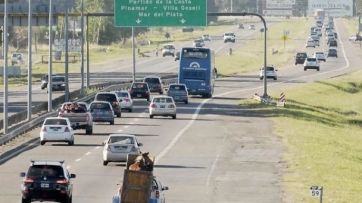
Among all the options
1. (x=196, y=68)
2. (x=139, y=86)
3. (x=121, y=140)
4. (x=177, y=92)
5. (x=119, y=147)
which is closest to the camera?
(x=119, y=147)

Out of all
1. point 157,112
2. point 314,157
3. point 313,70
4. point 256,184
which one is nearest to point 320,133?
point 157,112

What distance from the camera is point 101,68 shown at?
163 meters

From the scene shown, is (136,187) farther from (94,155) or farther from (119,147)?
A: (94,155)

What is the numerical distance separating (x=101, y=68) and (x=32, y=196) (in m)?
130

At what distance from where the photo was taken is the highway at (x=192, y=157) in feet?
130

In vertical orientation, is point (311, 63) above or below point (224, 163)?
above

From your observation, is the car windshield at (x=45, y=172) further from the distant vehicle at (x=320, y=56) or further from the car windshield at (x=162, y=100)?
the distant vehicle at (x=320, y=56)

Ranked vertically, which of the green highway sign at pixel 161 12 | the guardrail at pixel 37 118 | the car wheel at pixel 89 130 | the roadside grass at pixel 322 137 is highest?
the green highway sign at pixel 161 12

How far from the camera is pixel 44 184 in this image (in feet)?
108

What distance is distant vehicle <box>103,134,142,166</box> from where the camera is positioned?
153 ft

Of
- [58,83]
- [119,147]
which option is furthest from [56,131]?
[58,83]

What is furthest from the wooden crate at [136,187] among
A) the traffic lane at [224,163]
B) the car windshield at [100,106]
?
the car windshield at [100,106]

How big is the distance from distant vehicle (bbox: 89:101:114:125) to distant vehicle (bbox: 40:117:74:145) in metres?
13.4

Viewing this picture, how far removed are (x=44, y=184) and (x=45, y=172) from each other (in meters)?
0.43
